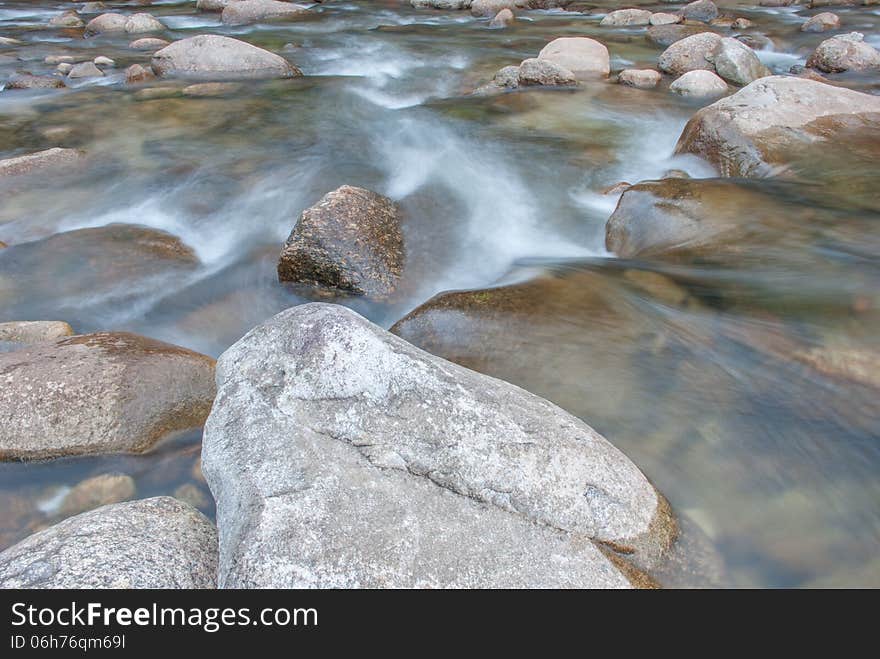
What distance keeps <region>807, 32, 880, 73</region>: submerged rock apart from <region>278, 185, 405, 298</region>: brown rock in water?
9295 mm

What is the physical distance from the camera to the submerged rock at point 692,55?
34.6 feet

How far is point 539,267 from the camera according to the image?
16.9 feet

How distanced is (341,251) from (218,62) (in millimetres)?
8039

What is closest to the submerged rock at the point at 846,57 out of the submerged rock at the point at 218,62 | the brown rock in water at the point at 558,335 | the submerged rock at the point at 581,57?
the submerged rock at the point at 581,57

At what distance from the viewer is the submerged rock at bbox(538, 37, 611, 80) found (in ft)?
35.9

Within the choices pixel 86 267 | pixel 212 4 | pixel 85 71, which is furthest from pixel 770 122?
pixel 212 4

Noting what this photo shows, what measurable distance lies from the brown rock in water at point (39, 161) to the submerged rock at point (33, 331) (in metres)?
3.47

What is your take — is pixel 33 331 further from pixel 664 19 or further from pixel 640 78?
pixel 664 19

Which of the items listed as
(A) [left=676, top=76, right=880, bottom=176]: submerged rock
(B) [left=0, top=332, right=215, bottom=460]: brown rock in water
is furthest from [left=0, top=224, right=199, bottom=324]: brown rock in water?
(A) [left=676, top=76, right=880, bottom=176]: submerged rock

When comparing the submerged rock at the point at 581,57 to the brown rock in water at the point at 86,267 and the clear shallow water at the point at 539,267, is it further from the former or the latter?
the brown rock in water at the point at 86,267

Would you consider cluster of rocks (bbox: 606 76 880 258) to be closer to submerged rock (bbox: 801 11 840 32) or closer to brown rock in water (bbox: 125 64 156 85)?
submerged rock (bbox: 801 11 840 32)

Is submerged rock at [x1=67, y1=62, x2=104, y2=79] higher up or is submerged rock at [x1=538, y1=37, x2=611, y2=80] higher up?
submerged rock at [x1=538, y1=37, x2=611, y2=80]
